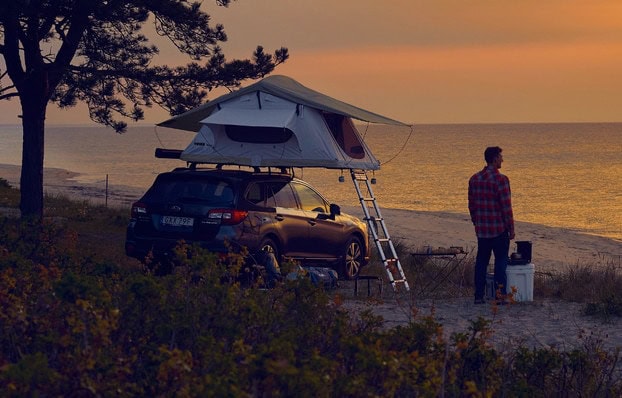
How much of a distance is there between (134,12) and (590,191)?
1950 inches

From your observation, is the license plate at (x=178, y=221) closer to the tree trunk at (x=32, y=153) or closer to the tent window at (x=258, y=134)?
the tent window at (x=258, y=134)

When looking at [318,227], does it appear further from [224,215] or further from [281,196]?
[224,215]

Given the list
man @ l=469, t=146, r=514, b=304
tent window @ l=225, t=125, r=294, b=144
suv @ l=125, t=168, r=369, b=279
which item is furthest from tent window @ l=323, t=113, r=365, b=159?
man @ l=469, t=146, r=514, b=304

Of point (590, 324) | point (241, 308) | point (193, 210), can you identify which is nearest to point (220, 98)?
point (193, 210)

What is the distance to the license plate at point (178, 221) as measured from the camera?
495 inches

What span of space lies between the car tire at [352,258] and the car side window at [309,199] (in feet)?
2.72

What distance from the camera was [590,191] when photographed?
2440 inches

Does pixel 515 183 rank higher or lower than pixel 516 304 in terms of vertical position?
higher

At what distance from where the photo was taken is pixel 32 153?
18.7 meters

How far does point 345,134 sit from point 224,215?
10.1ft

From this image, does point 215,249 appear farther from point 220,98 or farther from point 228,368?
Answer: point 228,368

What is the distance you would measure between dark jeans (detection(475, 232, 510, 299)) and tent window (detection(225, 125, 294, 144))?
376cm

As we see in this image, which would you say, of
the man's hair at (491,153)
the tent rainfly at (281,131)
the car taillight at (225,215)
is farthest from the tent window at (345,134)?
the man's hair at (491,153)

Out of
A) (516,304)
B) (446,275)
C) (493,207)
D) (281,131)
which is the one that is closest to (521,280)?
(516,304)
